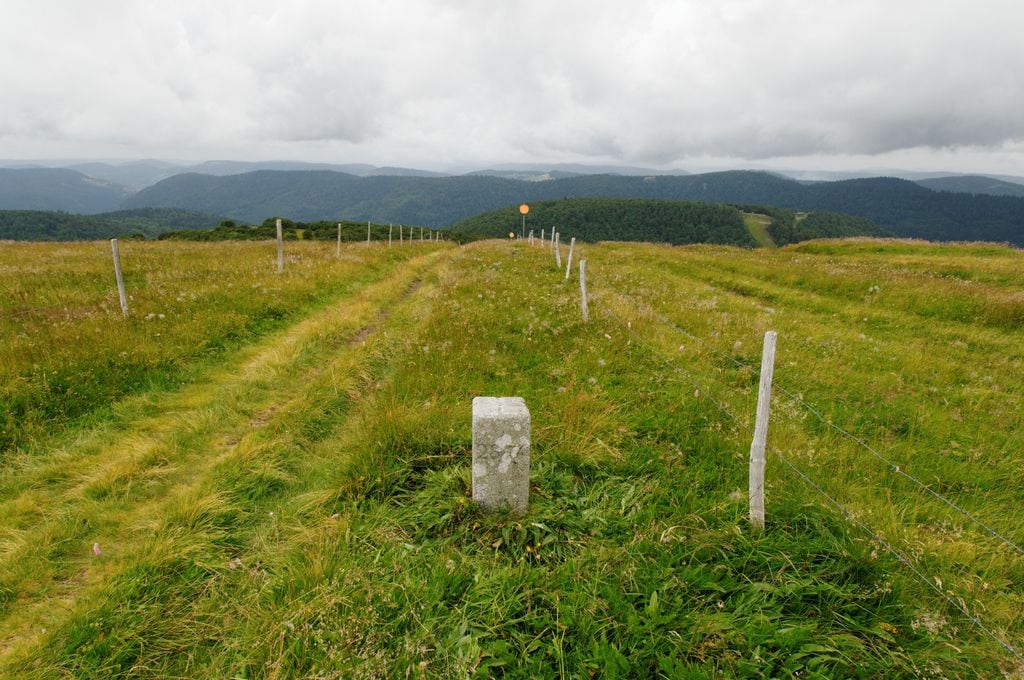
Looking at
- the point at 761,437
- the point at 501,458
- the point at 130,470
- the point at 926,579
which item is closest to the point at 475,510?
Result: the point at 501,458

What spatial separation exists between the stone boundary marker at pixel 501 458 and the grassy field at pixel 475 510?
225 millimetres

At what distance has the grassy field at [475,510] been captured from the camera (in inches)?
131

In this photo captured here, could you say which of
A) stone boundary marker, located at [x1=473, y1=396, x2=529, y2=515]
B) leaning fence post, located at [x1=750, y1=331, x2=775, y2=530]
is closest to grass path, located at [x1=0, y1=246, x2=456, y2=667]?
stone boundary marker, located at [x1=473, y1=396, x2=529, y2=515]

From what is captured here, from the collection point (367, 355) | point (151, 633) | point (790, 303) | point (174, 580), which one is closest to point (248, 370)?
point (367, 355)

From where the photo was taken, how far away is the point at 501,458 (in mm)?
4492

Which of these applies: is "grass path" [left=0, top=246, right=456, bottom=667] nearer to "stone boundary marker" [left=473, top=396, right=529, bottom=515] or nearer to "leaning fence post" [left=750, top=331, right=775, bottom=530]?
"stone boundary marker" [left=473, top=396, right=529, bottom=515]

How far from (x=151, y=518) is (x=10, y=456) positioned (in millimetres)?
2758

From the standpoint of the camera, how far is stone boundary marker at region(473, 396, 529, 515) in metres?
4.46

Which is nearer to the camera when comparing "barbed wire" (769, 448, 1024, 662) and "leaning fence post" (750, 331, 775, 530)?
"barbed wire" (769, 448, 1024, 662)

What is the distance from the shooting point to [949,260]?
25.0 metres

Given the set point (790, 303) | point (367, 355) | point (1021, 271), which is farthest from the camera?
point (1021, 271)

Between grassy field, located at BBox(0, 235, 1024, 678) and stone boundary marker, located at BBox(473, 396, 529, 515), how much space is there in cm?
22

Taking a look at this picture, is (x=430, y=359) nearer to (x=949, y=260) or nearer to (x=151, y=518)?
(x=151, y=518)

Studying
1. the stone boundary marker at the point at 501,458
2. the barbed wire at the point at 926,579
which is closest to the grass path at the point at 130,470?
the stone boundary marker at the point at 501,458
